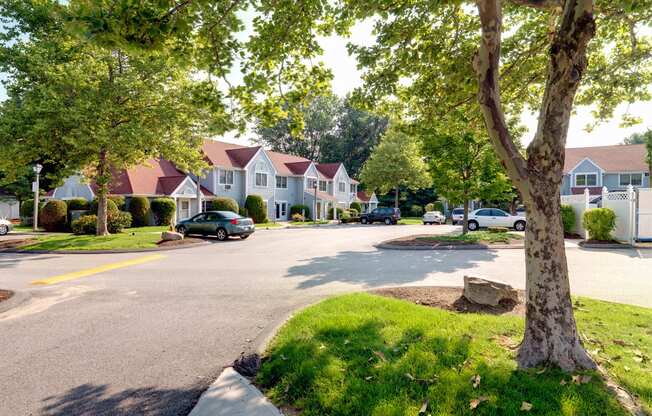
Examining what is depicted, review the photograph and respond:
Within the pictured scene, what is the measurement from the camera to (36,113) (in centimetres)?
1731

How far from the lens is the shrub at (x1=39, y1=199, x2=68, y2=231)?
2775 centimetres

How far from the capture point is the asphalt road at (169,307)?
4.04 metres

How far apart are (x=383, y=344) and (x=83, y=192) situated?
3469 centimetres

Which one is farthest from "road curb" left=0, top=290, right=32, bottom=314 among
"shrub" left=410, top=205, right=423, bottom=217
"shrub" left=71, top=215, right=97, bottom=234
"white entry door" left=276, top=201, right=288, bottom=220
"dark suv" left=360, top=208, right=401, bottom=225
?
"shrub" left=410, top=205, right=423, bottom=217

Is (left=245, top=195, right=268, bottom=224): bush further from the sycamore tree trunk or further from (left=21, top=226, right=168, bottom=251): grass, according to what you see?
the sycamore tree trunk

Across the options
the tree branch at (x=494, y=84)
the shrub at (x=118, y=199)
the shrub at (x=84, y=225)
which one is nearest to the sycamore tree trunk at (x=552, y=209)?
the tree branch at (x=494, y=84)

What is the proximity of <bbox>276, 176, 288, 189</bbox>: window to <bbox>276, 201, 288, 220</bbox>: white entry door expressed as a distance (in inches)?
73.6

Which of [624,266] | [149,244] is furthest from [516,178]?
[149,244]

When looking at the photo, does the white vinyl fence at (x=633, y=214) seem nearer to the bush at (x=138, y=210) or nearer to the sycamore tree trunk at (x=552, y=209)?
the sycamore tree trunk at (x=552, y=209)

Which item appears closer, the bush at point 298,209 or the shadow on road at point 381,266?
the shadow on road at point 381,266

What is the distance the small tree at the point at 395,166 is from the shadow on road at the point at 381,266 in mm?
33904

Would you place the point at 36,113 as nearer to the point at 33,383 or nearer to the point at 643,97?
the point at 33,383

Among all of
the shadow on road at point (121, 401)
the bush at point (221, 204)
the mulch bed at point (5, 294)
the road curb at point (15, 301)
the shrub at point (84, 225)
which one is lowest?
the shadow on road at point (121, 401)

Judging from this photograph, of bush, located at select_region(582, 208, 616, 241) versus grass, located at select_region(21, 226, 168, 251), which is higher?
bush, located at select_region(582, 208, 616, 241)
